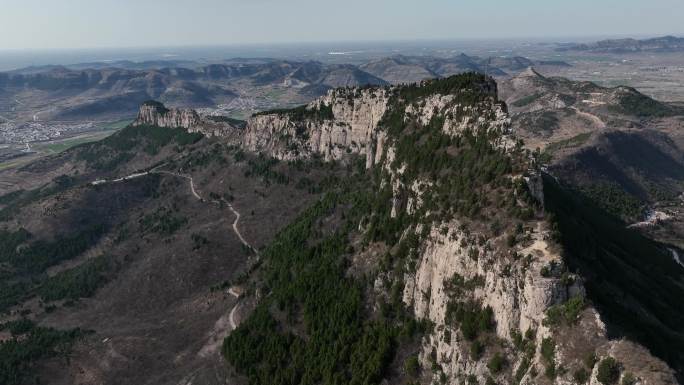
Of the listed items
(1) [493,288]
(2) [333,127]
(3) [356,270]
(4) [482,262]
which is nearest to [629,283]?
(4) [482,262]

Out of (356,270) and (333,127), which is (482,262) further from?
(333,127)

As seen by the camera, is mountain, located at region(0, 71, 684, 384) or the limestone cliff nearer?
the limestone cliff

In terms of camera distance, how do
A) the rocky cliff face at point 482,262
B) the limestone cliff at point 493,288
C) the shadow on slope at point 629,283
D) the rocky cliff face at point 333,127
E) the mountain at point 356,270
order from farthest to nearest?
the rocky cliff face at point 333,127 < the mountain at point 356,270 < the shadow on slope at point 629,283 < the rocky cliff face at point 482,262 < the limestone cliff at point 493,288

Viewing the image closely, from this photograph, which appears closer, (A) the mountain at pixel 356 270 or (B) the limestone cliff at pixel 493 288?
(B) the limestone cliff at pixel 493 288

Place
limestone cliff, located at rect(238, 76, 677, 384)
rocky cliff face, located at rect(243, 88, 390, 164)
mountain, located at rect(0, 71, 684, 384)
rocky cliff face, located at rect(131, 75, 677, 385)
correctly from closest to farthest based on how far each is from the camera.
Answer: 1. limestone cliff, located at rect(238, 76, 677, 384)
2. rocky cliff face, located at rect(131, 75, 677, 385)
3. mountain, located at rect(0, 71, 684, 384)
4. rocky cliff face, located at rect(243, 88, 390, 164)

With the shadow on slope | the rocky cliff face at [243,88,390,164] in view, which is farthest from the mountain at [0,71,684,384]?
the rocky cliff face at [243,88,390,164]

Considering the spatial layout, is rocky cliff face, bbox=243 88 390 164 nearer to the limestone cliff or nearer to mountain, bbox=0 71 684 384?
mountain, bbox=0 71 684 384

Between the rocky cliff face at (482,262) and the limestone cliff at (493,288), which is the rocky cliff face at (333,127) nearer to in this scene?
the rocky cliff face at (482,262)

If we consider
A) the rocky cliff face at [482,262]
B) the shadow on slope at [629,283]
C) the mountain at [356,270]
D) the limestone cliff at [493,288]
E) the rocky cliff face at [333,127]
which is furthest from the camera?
the rocky cliff face at [333,127]

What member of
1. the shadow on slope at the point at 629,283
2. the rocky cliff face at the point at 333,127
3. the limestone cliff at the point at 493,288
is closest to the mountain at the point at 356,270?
the limestone cliff at the point at 493,288
